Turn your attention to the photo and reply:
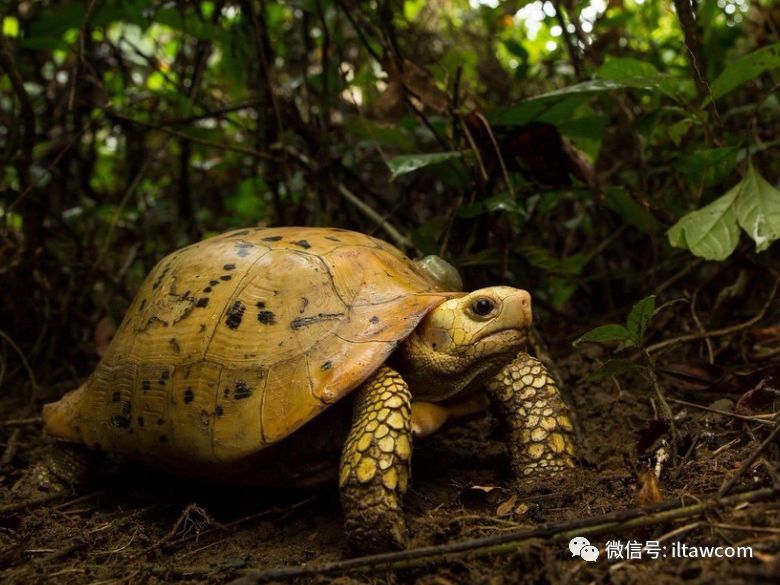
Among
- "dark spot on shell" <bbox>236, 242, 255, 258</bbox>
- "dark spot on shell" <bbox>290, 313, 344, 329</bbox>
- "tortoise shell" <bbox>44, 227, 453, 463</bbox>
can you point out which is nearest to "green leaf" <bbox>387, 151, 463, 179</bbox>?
"tortoise shell" <bbox>44, 227, 453, 463</bbox>

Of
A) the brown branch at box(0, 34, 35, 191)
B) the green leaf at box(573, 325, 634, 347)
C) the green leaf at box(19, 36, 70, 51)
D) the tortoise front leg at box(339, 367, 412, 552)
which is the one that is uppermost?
the green leaf at box(19, 36, 70, 51)

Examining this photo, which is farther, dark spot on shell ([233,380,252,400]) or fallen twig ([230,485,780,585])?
dark spot on shell ([233,380,252,400])

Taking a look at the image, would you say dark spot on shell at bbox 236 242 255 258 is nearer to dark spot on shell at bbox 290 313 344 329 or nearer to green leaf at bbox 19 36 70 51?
dark spot on shell at bbox 290 313 344 329

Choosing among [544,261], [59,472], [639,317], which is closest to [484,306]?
[639,317]

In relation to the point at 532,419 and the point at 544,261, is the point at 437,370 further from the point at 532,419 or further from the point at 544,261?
the point at 544,261

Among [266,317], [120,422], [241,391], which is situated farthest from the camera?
[120,422]

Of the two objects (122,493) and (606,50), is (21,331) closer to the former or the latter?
(122,493)
